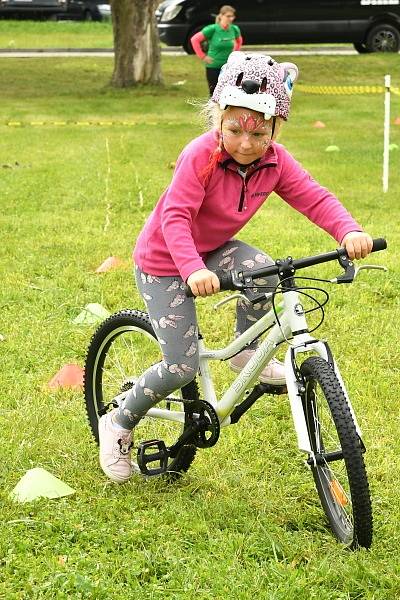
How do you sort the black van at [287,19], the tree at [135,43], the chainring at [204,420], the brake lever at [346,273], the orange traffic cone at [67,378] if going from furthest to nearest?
the black van at [287,19], the tree at [135,43], the orange traffic cone at [67,378], the chainring at [204,420], the brake lever at [346,273]

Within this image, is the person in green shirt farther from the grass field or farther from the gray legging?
the gray legging

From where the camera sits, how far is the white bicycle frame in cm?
357

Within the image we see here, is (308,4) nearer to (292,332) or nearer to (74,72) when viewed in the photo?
(74,72)

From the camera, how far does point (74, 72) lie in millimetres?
24672

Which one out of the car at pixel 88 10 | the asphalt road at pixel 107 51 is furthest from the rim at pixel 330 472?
the car at pixel 88 10

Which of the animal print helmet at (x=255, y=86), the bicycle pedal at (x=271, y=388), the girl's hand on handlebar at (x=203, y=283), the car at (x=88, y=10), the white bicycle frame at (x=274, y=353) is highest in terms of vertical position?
the animal print helmet at (x=255, y=86)

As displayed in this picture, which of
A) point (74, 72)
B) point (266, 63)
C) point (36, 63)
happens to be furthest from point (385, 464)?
point (36, 63)

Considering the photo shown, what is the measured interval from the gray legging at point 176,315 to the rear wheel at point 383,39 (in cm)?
2328

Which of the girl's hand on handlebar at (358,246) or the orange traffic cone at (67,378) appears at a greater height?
the girl's hand on handlebar at (358,246)

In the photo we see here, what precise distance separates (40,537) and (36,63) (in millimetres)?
23689

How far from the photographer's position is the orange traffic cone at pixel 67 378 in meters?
5.42

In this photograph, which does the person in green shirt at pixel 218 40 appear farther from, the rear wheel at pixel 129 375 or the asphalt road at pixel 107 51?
the rear wheel at pixel 129 375

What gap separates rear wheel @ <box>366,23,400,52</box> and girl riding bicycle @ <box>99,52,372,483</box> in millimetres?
23268

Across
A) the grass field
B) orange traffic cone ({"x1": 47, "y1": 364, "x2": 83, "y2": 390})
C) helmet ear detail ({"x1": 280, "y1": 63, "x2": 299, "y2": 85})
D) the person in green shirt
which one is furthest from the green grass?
helmet ear detail ({"x1": 280, "y1": 63, "x2": 299, "y2": 85})
